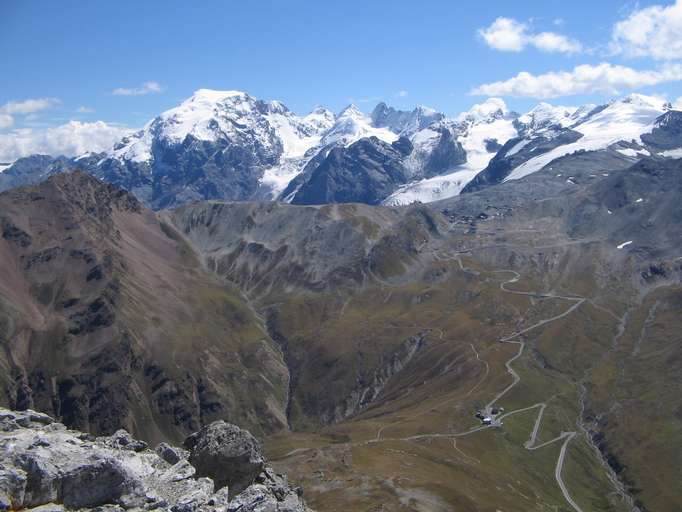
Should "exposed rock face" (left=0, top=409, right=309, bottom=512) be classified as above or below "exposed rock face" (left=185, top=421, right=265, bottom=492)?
above

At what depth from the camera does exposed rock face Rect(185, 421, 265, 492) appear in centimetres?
5466

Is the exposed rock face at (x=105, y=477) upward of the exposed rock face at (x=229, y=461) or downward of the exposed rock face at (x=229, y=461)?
upward

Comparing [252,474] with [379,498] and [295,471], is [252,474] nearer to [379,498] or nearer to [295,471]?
[379,498]

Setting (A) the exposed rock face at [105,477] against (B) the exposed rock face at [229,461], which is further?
(B) the exposed rock face at [229,461]

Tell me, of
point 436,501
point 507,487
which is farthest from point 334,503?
point 507,487

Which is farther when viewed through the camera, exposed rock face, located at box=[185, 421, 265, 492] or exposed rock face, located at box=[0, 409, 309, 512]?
exposed rock face, located at box=[185, 421, 265, 492]

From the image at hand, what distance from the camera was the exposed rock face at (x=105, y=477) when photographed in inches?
1570

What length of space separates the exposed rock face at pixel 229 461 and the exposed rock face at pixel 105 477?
82 millimetres

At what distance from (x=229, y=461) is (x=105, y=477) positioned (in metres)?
14.9

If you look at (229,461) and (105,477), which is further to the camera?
(229,461)

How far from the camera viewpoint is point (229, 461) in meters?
55.0

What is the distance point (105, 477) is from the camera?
136 ft

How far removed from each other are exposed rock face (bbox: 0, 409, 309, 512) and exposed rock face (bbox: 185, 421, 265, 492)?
8 centimetres

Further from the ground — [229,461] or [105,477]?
[105,477]
